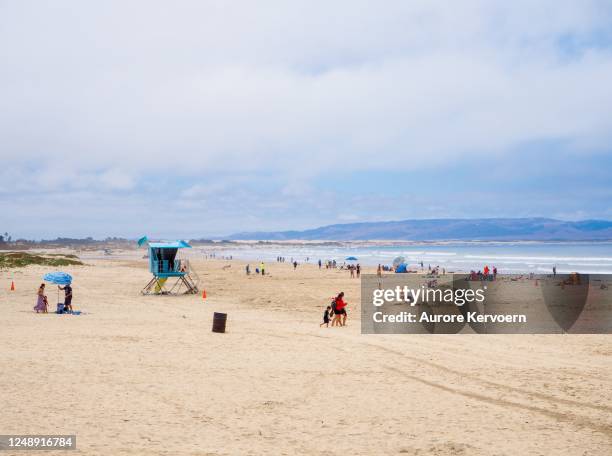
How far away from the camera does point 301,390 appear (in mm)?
10328

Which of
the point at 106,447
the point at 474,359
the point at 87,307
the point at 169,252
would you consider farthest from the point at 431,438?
the point at 169,252

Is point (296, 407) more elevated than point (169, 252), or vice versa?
point (169, 252)

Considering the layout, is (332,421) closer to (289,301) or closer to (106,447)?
(106,447)

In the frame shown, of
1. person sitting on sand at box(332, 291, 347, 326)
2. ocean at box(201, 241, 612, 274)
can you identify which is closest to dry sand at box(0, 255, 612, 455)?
person sitting on sand at box(332, 291, 347, 326)

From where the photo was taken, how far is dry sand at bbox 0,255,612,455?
782 cm

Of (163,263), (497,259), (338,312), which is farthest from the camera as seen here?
(497,259)

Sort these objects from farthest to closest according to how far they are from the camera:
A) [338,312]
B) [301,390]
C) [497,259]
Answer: [497,259] < [338,312] < [301,390]

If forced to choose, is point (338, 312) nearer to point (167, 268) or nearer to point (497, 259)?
point (167, 268)

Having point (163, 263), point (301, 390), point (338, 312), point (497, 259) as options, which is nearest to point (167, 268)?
point (163, 263)

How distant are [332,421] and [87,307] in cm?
1831

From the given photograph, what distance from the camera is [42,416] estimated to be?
8.46 metres

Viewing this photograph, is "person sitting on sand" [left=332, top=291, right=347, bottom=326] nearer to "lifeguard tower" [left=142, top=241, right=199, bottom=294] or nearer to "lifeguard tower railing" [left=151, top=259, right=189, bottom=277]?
"lifeguard tower" [left=142, top=241, right=199, bottom=294]

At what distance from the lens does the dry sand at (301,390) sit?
7.82 meters

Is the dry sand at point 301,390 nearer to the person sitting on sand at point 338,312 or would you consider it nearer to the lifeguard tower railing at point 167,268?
the person sitting on sand at point 338,312
